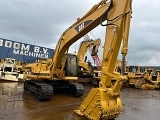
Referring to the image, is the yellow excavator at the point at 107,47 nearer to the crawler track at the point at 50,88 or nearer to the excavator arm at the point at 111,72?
the excavator arm at the point at 111,72

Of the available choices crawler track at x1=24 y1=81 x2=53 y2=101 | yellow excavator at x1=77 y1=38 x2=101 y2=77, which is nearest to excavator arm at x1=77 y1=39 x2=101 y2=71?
yellow excavator at x1=77 y1=38 x2=101 y2=77

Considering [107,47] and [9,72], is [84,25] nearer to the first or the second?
[107,47]

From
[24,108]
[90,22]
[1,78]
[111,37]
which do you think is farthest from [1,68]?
[111,37]

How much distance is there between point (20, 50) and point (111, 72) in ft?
86.7

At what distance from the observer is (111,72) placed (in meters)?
6.97

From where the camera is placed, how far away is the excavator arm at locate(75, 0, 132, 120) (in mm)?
6541

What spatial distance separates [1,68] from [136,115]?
14.2 m

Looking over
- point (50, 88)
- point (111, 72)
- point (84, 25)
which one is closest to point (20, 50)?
point (50, 88)

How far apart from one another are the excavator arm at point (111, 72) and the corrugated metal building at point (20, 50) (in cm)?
2460

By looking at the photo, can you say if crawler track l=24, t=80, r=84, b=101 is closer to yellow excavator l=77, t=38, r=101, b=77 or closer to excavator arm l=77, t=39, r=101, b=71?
yellow excavator l=77, t=38, r=101, b=77

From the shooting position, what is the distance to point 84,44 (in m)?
23.3

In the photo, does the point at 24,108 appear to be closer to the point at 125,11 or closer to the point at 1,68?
the point at 125,11

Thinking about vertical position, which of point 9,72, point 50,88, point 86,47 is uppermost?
point 86,47

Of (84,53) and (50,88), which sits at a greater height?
(84,53)
